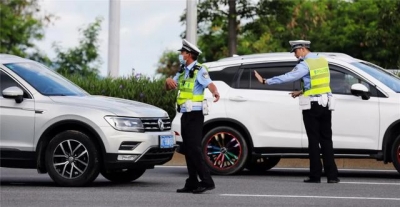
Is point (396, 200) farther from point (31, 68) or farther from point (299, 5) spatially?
point (299, 5)

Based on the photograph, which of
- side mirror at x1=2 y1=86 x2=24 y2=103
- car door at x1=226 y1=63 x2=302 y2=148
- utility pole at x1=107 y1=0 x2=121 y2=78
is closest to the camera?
side mirror at x1=2 y1=86 x2=24 y2=103

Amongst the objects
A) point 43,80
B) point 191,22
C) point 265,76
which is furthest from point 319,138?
point 191,22

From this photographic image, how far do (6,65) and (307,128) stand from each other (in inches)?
151

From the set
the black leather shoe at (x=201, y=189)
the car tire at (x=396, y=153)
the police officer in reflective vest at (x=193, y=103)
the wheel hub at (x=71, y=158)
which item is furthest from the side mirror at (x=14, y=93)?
the car tire at (x=396, y=153)

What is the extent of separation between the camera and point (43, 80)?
1606cm

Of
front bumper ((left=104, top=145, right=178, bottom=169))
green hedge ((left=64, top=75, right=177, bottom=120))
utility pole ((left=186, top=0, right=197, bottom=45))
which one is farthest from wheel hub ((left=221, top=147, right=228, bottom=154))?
utility pole ((left=186, top=0, right=197, bottom=45))

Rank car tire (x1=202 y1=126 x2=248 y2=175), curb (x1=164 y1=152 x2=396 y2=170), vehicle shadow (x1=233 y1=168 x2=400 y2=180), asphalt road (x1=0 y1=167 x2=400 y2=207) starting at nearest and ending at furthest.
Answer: asphalt road (x1=0 y1=167 x2=400 y2=207), car tire (x1=202 y1=126 x2=248 y2=175), vehicle shadow (x1=233 y1=168 x2=400 y2=180), curb (x1=164 y1=152 x2=396 y2=170)

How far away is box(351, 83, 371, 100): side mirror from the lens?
17.1 meters

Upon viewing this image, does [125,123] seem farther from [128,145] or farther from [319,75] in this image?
[319,75]

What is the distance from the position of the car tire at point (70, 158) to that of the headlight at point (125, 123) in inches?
13.6

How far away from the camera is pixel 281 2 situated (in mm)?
36156

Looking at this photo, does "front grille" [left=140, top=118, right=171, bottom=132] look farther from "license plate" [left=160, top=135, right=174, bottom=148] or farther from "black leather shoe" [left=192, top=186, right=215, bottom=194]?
"black leather shoe" [left=192, top=186, right=215, bottom=194]

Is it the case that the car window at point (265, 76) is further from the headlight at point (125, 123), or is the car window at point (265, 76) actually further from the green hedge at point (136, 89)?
the green hedge at point (136, 89)

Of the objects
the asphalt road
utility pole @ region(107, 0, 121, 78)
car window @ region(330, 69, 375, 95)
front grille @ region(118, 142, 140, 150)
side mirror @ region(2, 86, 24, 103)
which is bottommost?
the asphalt road
